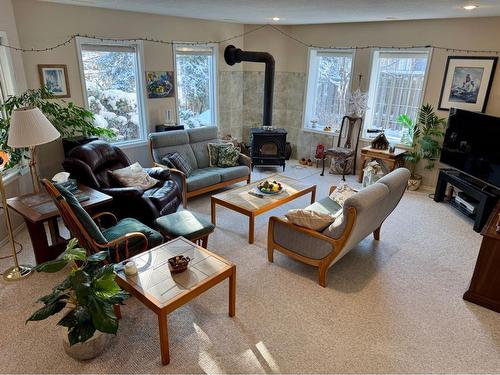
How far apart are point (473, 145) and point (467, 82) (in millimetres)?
1102

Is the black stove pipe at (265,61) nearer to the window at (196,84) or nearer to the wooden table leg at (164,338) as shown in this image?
the window at (196,84)

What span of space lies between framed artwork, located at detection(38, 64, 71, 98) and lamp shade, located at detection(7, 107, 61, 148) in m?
1.78

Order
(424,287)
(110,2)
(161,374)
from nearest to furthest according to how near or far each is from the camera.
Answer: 1. (161,374)
2. (424,287)
3. (110,2)

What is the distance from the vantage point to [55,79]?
4727 mm

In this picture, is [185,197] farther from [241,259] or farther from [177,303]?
[177,303]

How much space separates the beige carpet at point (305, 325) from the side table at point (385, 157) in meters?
2.13

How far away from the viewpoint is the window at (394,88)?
580 cm

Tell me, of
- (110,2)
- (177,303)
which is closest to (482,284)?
(177,303)

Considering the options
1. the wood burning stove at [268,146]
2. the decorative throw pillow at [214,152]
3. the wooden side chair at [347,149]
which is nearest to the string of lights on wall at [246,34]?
the wooden side chair at [347,149]

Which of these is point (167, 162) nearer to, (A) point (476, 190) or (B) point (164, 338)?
(B) point (164, 338)

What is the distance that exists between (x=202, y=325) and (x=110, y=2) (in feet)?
12.9

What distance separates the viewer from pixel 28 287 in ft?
10.5

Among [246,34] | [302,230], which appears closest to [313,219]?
[302,230]

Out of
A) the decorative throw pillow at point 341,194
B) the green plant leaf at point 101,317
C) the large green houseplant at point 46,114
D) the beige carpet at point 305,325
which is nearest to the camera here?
the green plant leaf at point 101,317
